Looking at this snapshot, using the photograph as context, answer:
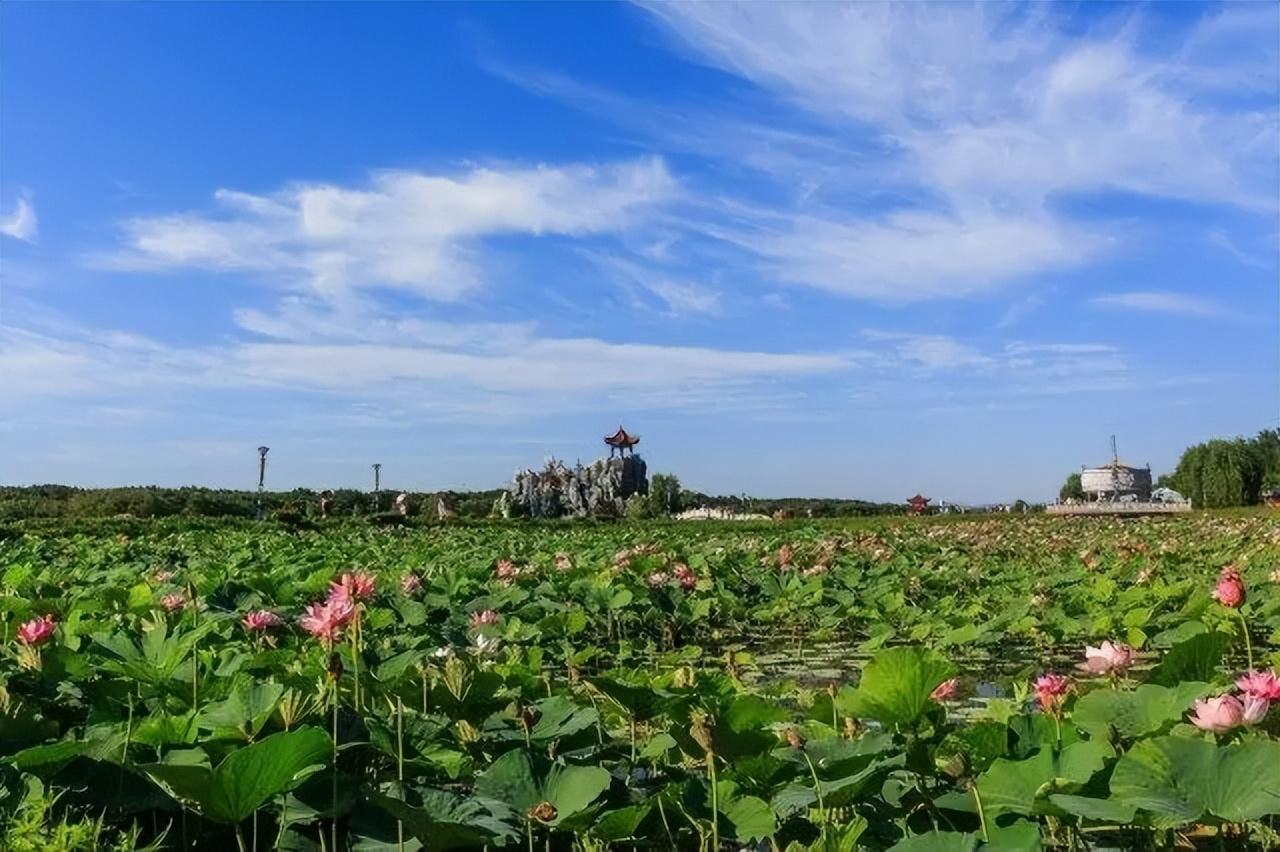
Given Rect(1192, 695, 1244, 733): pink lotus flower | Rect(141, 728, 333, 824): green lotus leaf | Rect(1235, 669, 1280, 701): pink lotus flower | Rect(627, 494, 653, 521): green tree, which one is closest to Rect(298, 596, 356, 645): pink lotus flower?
Rect(141, 728, 333, 824): green lotus leaf

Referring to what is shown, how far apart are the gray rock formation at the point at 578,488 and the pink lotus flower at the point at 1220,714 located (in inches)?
1368

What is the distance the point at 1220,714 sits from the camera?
190 centimetres

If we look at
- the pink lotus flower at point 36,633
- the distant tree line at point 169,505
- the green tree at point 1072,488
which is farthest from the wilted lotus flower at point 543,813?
the green tree at point 1072,488

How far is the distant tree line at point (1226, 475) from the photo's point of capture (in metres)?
36.6

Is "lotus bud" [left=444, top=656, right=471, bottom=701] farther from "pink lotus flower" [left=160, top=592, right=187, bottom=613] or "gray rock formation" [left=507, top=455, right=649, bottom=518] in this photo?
"gray rock formation" [left=507, top=455, right=649, bottom=518]

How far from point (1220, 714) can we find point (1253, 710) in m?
0.06

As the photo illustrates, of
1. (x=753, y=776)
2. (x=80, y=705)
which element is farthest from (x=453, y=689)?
(x=80, y=705)

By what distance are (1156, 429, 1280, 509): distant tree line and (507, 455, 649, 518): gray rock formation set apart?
64.6 feet

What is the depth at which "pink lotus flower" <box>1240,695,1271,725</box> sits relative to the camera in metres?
1.90

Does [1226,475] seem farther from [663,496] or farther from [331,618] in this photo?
[331,618]

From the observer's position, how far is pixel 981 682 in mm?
4723

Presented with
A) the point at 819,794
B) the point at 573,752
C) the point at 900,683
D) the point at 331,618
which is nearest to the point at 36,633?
the point at 331,618

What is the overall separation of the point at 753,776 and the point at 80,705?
5.88 feet

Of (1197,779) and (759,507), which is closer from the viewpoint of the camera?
(1197,779)
